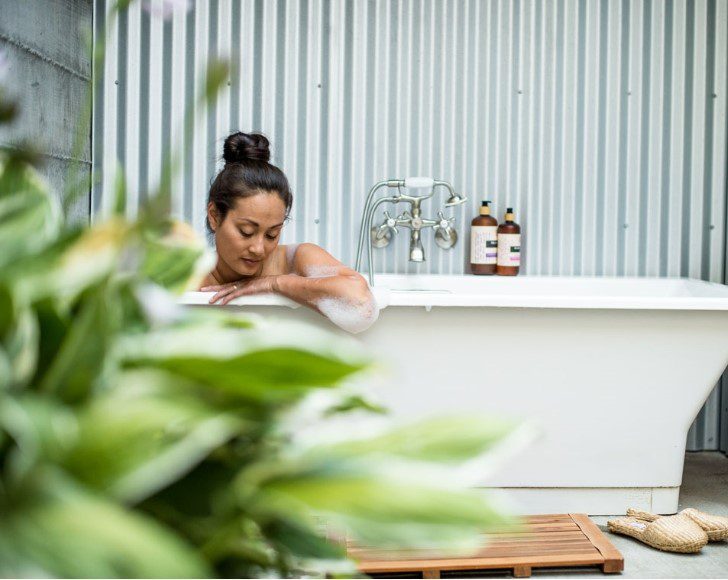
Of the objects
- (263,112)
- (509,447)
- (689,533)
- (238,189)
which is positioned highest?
(263,112)

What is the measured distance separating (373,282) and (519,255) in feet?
2.13

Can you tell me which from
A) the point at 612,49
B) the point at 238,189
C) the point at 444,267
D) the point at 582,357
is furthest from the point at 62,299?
the point at 612,49

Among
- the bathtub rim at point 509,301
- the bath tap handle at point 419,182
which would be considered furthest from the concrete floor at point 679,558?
the bath tap handle at point 419,182

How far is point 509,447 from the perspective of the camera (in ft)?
1.33

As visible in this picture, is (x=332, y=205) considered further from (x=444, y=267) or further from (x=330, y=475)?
(x=330, y=475)

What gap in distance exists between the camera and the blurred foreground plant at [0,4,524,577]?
0.97 ft

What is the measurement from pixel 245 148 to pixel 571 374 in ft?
4.17

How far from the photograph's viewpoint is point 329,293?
96.0 inches

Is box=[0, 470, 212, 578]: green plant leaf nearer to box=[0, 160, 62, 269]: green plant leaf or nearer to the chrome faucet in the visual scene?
box=[0, 160, 62, 269]: green plant leaf

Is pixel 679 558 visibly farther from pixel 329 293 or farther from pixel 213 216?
pixel 213 216

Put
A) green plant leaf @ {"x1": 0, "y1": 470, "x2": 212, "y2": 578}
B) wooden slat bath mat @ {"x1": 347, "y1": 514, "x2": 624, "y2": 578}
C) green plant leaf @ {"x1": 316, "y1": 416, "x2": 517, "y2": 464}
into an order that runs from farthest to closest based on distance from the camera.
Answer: wooden slat bath mat @ {"x1": 347, "y1": 514, "x2": 624, "y2": 578} → green plant leaf @ {"x1": 316, "y1": 416, "x2": 517, "y2": 464} → green plant leaf @ {"x1": 0, "y1": 470, "x2": 212, "y2": 578}

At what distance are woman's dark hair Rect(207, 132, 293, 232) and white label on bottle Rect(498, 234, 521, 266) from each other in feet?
4.03

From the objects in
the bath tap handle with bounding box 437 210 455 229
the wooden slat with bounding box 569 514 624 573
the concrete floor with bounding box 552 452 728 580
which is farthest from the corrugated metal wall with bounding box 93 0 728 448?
the wooden slat with bounding box 569 514 624 573

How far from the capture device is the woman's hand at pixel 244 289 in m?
2.45
